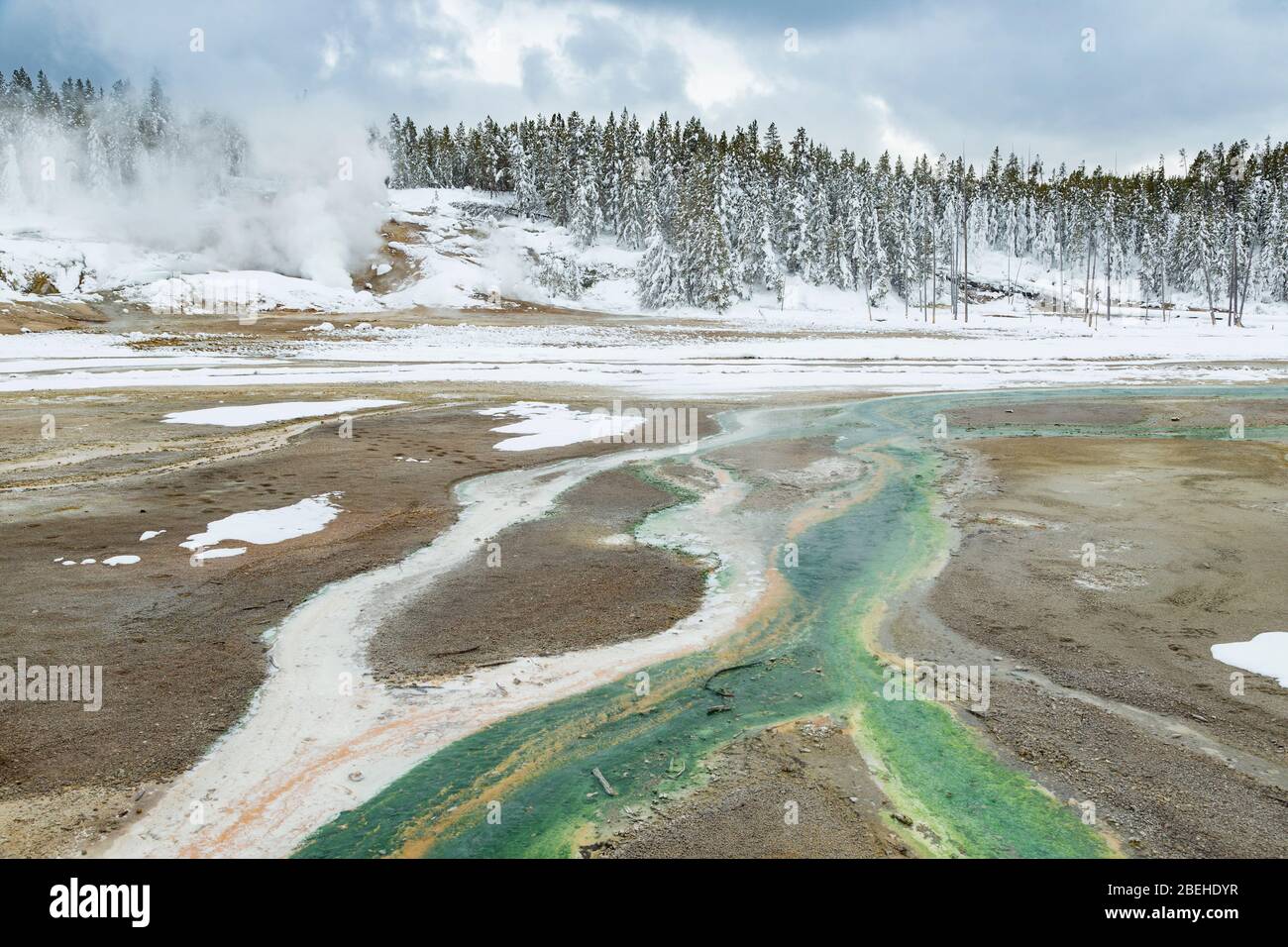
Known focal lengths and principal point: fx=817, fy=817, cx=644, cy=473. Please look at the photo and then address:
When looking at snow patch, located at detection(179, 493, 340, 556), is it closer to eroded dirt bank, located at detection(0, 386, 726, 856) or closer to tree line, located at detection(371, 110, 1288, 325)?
eroded dirt bank, located at detection(0, 386, 726, 856)

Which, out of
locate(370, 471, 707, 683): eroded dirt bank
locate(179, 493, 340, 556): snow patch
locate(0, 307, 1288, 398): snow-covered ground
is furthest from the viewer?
locate(0, 307, 1288, 398): snow-covered ground

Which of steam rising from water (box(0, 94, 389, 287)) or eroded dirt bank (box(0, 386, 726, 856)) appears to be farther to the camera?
steam rising from water (box(0, 94, 389, 287))

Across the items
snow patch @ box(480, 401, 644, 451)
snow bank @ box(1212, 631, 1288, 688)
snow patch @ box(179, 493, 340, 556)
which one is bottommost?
snow bank @ box(1212, 631, 1288, 688)

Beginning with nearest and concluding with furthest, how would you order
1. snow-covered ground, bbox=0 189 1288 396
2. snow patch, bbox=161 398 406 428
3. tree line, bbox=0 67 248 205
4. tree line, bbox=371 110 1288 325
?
snow patch, bbox=161 398 406 428 → snow-covered ground, bbox=0 189 1288 396 → tree line, bbox=371 110 1288 325 → tree line, bbox=0 67 248 205

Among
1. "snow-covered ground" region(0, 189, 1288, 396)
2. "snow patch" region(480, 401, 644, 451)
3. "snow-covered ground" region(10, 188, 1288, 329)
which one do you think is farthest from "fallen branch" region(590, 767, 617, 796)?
"snow-covered ground" region(10, 188, 1288, 329)

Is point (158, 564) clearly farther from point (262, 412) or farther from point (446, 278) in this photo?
point (446, 278)

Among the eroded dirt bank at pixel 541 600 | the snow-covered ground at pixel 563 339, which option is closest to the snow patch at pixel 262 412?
the snow-covered ground at pixel 563 339

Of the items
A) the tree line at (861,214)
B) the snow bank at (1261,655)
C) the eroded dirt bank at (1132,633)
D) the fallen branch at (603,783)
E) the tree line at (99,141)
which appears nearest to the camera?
the eroded dirt bank at (1132,633)

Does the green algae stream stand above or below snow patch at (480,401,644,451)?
below

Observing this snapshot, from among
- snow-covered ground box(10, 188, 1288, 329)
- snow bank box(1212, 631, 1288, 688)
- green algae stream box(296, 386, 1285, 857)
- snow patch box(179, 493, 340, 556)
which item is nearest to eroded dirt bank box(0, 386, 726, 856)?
snow patch box(179, 493, 340, 556)

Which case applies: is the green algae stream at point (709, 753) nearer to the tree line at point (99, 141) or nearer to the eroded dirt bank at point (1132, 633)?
the eroded dirt bank at point (1132, 633)

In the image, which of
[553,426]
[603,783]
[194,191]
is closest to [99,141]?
[194,191]
